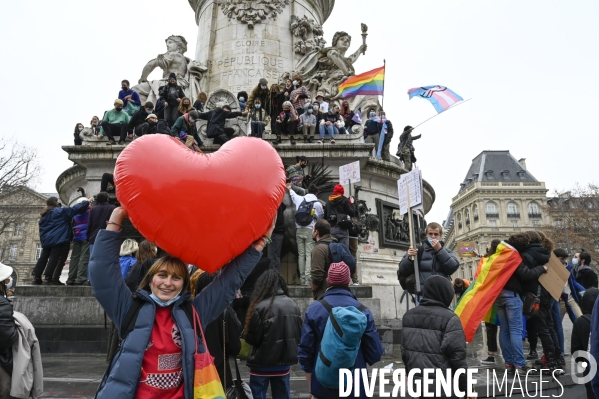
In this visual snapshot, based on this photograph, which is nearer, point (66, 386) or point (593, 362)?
point (593, 362)

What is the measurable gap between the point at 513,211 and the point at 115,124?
78849 millimetres

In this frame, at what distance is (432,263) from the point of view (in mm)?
5652

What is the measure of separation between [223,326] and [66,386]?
288 cm

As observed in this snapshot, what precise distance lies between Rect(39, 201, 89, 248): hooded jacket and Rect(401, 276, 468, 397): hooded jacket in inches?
294

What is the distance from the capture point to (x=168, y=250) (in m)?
2.57

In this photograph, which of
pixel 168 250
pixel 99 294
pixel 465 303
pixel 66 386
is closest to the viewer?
pixel 99 294

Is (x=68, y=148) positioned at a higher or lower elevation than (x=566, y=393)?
higher

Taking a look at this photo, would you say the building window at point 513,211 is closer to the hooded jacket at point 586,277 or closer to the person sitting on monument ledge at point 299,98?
the person sitting on monument ledge at point 299,98

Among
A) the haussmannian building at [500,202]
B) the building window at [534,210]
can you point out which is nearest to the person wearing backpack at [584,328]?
the haussmannian building at [500,202]

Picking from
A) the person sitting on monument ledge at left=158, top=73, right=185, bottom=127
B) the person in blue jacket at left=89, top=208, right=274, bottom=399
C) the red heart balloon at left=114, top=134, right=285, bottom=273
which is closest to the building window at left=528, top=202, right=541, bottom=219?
the person sitting on monument ledge at left=158, top=73, right=185, bottom=127

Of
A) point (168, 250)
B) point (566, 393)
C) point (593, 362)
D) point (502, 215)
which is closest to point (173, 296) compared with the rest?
point (168, 250)

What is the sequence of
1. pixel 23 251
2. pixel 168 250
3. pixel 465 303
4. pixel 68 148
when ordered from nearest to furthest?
pixel 168 250 < pixel 465 303 < pixel 68 148 < pixel 23 251

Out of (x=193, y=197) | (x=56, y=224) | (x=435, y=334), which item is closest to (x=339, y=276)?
(x=435, y=334)

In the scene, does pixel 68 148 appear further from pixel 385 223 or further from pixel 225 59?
pixel 385 223
